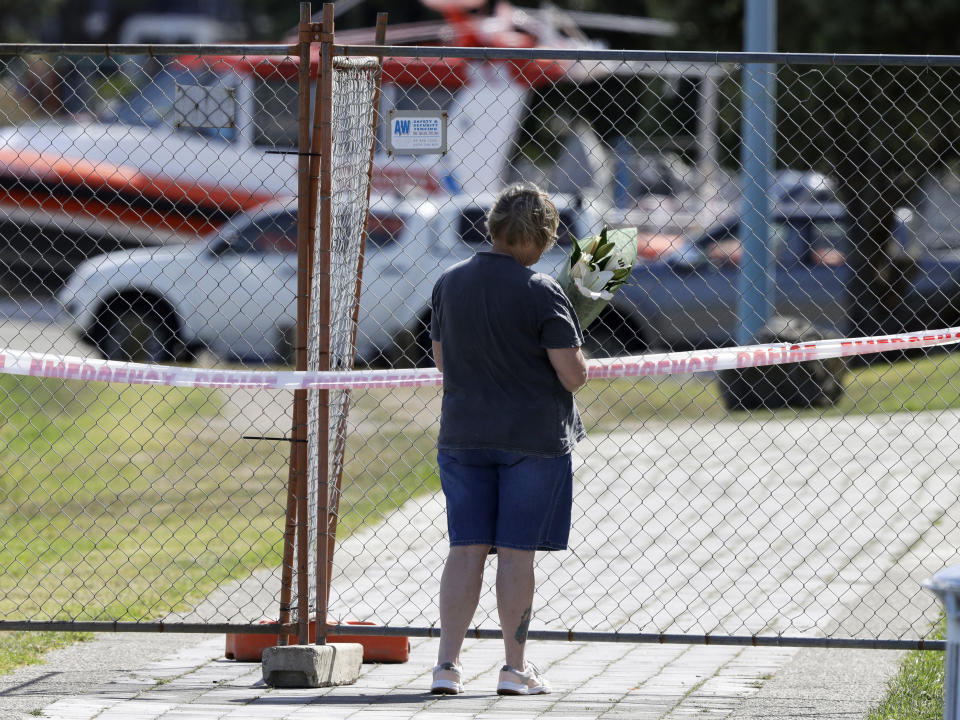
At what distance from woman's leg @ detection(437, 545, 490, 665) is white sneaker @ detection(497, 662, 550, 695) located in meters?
0.21

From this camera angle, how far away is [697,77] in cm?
2281

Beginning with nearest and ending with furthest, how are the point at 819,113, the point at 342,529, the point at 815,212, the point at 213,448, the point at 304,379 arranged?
the point at 304,379, the point at 342,529, the point at 213,448, the point at 815,212, the point at 819,113

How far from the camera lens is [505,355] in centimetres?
432

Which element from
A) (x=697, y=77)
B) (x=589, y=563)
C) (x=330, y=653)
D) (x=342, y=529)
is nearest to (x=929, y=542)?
(x=589, y=563)

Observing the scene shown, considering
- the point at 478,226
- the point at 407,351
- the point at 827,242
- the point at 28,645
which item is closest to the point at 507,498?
the point at 28,645

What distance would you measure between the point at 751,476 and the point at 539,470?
5071mm

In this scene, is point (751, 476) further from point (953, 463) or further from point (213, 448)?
point (213, 448)

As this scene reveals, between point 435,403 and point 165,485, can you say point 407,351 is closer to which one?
point 435,403

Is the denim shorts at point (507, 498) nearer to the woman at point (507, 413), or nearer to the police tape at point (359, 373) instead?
the woman at point (507, 413)

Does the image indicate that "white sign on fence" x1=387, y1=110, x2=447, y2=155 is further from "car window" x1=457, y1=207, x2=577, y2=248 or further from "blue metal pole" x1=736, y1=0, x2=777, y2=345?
"car window" x1=457, y1=207, x2=577, y2=248

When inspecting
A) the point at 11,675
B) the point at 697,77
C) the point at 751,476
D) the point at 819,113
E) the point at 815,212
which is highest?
the point at 697,77

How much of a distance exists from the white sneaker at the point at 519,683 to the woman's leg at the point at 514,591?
0.38 feet

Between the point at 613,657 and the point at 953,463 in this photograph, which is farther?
the point at 953,463

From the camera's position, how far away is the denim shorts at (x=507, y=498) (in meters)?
4.38
